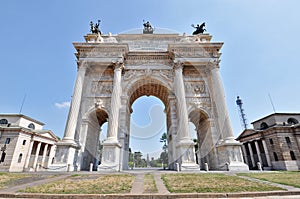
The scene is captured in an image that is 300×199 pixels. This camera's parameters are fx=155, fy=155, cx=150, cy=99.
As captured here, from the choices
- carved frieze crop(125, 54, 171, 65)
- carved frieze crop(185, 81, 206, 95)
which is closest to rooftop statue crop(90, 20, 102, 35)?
carved frieze crop(125, 54, 171, 65)

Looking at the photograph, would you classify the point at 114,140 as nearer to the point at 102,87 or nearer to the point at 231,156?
the point at 102,87

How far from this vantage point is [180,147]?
1392 centimetres

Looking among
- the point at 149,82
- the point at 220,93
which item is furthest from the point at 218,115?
the point at 149,82

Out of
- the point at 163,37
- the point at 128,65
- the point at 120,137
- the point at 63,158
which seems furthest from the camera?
the point at 163,37

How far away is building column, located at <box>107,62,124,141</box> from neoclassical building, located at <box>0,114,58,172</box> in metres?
23.2

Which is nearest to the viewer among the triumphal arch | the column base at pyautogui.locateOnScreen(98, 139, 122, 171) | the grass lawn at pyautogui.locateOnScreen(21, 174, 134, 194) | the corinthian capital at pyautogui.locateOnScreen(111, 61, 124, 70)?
the grass lawn at pyautogui.locateOnScreen(21, 174, 134, 194)

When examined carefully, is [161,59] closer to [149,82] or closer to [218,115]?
[149,82]

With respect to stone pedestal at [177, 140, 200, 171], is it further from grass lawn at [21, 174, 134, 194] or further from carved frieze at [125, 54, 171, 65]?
carved frieze at [125, 54, 171, 65]

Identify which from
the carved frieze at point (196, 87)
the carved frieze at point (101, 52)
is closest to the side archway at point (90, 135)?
the carved frieze at point (101, 52)

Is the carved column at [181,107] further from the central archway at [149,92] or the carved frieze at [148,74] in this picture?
the central archway at [149,92]

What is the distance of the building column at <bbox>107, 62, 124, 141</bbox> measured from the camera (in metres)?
14.6

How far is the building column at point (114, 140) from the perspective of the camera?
1324 centimetres

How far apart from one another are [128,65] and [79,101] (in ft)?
23.2

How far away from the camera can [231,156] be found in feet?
45.0
